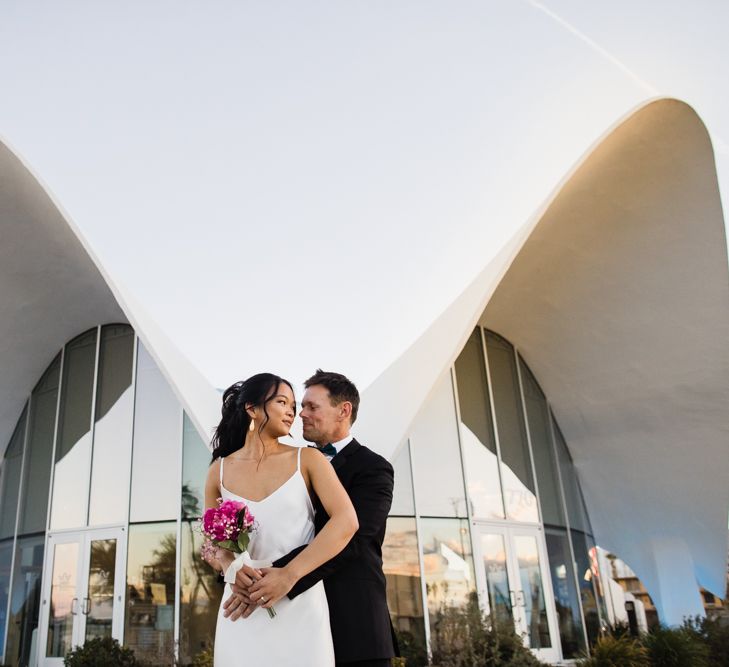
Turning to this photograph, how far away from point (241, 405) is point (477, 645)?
27.1ft

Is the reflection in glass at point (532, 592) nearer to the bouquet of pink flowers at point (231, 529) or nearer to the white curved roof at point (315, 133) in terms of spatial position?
the white curved roof at point (315, 133)

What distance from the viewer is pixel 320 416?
104 inches

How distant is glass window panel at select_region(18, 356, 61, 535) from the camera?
13320 millimetres

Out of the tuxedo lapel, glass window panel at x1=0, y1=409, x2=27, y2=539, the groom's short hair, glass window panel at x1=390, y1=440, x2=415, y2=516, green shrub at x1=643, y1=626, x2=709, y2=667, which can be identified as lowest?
green shrub at x1=643, y1=626, x2=709, y2=667

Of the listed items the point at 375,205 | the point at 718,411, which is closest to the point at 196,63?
the point at 375,205

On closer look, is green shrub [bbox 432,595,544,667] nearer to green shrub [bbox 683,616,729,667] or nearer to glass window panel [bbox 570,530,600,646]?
glass window panel [bbox 570,530,600,646]

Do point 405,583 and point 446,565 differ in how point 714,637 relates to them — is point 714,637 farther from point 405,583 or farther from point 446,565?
point 405,583

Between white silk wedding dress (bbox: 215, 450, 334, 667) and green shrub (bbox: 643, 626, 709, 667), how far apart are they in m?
10.5

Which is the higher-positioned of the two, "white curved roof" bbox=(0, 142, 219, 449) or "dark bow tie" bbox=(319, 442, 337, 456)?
"white curved roof" bbox=(0, 142, 219, 449)

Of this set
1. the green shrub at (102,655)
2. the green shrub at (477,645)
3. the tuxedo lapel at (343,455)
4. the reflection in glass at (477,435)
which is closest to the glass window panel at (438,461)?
the reflection in glass at (477,435)

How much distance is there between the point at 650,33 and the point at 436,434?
305 inches

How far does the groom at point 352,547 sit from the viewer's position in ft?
7.13

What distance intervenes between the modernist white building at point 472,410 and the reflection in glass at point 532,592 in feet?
0.16

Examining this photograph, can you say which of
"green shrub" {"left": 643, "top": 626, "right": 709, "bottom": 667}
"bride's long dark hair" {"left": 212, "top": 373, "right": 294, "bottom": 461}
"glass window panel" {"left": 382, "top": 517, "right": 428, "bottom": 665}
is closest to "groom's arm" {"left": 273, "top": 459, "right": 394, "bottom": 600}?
"bride's long dark hair" {"left": 212, "top": 373, "right": 294, "bottom": 461}
